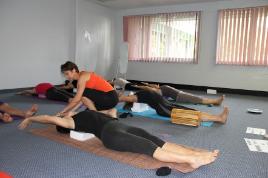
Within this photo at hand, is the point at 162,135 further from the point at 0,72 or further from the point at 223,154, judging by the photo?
the point at 0,72

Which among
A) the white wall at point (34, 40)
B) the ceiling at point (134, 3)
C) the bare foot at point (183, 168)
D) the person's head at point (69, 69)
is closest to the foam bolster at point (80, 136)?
the person's head at point (69, 69)

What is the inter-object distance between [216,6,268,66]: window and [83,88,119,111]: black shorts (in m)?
4.24

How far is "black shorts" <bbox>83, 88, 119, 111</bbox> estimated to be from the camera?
3.49 metres

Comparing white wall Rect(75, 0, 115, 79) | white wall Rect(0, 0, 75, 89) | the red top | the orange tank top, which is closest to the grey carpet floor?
the orange tank top

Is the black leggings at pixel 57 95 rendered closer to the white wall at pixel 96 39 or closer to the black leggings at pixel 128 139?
the white wall at pixel 96 39

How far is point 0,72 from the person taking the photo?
5.42 m

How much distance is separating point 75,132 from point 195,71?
5.11 meters

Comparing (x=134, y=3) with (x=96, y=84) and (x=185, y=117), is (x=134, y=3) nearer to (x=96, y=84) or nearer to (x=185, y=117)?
(x=96, y=84)

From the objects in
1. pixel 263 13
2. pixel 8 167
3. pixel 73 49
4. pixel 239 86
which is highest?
pixel 263 13

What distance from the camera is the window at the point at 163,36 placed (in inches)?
284

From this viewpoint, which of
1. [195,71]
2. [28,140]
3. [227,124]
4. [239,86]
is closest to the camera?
[28,140]

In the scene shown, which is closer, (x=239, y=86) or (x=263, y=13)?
(x=263, y=13)

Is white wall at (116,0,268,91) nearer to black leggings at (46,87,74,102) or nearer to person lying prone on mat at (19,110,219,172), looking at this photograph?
A: black leggings at (46,87,74,102)

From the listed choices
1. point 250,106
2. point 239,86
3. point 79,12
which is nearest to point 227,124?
point 250,106
